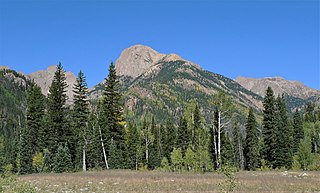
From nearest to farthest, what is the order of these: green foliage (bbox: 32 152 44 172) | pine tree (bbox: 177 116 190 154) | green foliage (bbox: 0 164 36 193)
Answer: green foliage (bbox: 0 164 36 193) → green foliage (bbox: 32 152 44 172) → pine tree (bbox: 177 116 190 154)

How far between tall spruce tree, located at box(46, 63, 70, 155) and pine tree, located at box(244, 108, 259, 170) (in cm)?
4242

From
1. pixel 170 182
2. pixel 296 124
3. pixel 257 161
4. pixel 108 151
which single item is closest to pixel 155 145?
pixel 257 161

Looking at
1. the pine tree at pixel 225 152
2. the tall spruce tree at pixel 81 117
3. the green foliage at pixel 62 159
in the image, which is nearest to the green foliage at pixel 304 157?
the pine tree at pixel 225 152

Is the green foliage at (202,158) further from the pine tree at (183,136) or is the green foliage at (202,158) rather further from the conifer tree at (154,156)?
the conifer tree at (154,156)

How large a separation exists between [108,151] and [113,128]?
9742 mm

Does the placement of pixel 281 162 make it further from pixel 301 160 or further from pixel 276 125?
pixel 301 160

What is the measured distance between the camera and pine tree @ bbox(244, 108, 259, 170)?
79562mm

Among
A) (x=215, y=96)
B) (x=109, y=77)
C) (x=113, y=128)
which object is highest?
(x=109, y=77)

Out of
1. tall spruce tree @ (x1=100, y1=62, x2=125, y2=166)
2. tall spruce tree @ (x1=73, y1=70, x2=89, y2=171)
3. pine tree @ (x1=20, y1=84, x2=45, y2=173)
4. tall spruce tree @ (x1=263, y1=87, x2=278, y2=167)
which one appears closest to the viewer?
tall spruce tree @ (x1=73, y1=70, x2=89, y2=171)

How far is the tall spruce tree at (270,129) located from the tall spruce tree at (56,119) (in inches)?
1427

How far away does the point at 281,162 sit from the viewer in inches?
2576

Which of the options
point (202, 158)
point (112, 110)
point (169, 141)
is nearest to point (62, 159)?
point (112, 110)

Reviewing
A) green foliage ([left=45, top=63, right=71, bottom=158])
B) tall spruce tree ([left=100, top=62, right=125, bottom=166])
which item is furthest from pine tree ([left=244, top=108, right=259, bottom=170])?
green foliage ([left=45, top=63, right=71, bottom=158])

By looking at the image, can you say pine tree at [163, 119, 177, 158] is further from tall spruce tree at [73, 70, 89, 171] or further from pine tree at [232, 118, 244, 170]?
tall spruce tree at [73, 70, 89, 171]
